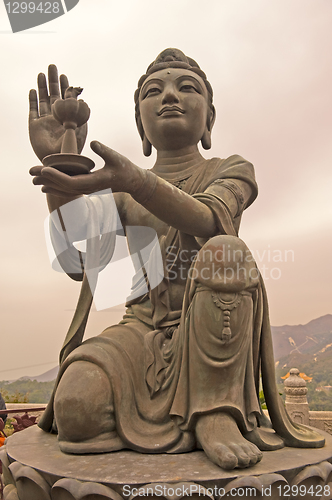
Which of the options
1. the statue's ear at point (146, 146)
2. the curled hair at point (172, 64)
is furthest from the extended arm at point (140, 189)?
the curled hair at point (172, 64)

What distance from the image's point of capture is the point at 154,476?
1.96 metres

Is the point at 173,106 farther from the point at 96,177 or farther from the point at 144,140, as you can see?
the point at 96,177

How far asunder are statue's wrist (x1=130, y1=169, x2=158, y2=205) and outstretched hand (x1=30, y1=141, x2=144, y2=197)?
0.06 meters

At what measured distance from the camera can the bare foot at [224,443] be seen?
2012 mm

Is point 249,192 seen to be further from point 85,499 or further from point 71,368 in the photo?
point 85,499

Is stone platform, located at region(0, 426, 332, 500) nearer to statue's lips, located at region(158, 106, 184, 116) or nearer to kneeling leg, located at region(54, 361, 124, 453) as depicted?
kneeling leg, located at region(54, 361, 124, 453)

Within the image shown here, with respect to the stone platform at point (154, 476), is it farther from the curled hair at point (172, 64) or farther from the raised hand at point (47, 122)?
the curled hair at point (172, 64)

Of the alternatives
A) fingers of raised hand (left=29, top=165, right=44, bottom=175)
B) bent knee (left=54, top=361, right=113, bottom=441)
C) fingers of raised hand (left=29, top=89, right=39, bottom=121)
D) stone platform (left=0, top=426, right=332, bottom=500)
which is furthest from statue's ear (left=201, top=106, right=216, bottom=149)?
stone platform (left=0, top=426, right=332, bottom=500)

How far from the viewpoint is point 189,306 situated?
2.49 meters

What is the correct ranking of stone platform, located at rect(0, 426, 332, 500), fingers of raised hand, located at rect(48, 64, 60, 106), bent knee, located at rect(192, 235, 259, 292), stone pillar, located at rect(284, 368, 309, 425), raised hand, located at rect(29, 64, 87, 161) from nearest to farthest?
stone platform, located at rect(0, 426, 332, 500) → bent knee, located at rect(192, 235, 259, 292) → raised hand, located at rect(29, 64, 87, 161) → fingers of raised hand, located at rect(48, 64, 60, 106) → stone pillar, located at rect(284, 368, 309, 425)

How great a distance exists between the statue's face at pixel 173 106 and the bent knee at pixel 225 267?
1.23m

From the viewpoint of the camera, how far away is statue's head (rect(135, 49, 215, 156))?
3.27 metres

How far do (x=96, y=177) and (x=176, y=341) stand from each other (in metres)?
1.07

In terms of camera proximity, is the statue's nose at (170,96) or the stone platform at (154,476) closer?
the stone platform at (154,476)
